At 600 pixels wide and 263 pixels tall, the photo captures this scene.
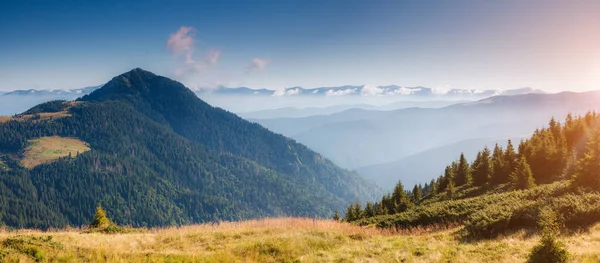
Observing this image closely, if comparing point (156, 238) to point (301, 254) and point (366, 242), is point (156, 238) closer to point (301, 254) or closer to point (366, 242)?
point (301, 254)

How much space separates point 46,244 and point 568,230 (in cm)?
2766

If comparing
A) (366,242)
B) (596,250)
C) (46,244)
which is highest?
(46,244)

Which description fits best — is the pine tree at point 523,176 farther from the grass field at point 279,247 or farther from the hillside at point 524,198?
the grass field at point 279,247

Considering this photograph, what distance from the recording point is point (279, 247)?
18156 millimetres

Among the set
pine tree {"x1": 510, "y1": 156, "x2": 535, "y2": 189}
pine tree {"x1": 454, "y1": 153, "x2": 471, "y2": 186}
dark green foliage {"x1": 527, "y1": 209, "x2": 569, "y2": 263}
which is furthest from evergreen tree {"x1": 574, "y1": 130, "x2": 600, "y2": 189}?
pine tree {"x1": 454, "y1": 153, "x2": 471, "y2": 186}

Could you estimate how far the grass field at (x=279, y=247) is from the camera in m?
14.4

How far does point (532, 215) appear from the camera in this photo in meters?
20.1

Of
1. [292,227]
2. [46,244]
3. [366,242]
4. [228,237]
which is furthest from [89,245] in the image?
[366,242]

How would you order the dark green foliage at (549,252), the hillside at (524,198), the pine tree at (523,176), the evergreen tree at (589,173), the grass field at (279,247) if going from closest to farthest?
the dark green foliage at (549,252) → the grass field at (279,247) → the hillside at (524,198) → the evergreen tree at (589,173) → the pine tree at (523,176)

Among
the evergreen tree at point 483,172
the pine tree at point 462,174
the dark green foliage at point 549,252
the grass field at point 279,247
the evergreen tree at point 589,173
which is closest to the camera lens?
the dark green foliage at point 549,252

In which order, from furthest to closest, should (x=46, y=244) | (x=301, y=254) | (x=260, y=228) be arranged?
(x=260, y=228), (x=301, y=254), (x=46, y=244)

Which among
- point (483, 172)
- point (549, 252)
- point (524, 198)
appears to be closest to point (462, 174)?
point (483, 172)

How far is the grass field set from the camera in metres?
14.4

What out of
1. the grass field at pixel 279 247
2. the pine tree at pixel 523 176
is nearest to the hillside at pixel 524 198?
the pine tree at pixel 523 176
